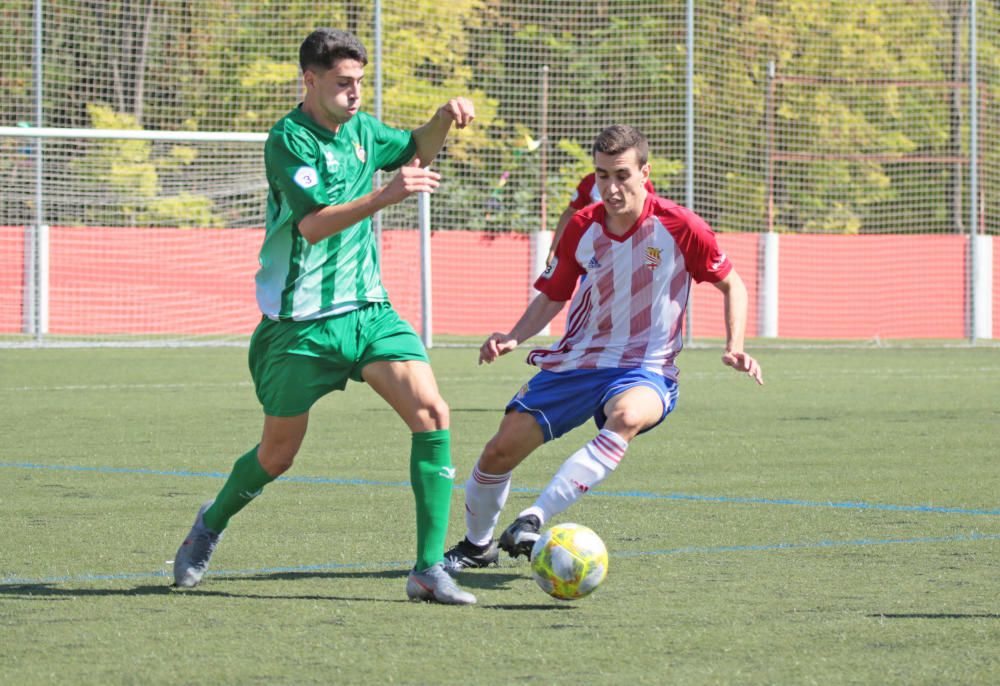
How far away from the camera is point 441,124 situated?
19.4 feet

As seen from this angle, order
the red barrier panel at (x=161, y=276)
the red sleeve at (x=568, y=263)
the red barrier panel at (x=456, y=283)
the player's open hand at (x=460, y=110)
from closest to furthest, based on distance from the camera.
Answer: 1. the player's open hand at (x=460, y=110)
2. the red sleeve at (x=568, y=263)
3. the red barrier panel at (x=456, y=283)
4. the red barrier panel at (x=161, y=276)

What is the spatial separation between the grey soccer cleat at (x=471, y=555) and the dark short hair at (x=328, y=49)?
5.84ft

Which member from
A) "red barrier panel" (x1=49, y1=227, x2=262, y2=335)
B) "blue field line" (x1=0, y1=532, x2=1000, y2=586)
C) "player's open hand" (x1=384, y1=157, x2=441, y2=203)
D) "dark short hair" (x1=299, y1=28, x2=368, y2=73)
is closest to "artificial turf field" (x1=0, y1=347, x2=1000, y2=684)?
"blue field line" (x1=0, y1=532, x2=1000, y2=586)

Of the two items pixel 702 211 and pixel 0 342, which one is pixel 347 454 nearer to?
pixel 0 342

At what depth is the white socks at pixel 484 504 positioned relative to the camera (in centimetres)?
600

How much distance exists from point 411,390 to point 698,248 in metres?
1.46

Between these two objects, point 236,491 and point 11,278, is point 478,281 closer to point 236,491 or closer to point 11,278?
point 11,278

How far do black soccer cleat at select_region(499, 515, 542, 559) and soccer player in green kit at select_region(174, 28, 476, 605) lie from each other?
0.22m

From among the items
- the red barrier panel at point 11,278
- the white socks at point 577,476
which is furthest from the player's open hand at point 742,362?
the red barrier panel at point 11,278

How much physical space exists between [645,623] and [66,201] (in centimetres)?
2140

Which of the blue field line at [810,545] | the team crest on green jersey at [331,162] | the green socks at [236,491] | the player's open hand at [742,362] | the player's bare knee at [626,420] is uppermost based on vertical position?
the team crest on green jersey at [331,162]

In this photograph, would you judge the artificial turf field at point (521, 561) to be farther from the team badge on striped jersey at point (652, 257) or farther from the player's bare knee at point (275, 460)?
the team badge on striped jersey at point (652, 257)

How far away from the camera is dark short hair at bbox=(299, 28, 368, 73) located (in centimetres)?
542

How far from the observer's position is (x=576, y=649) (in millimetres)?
4344
